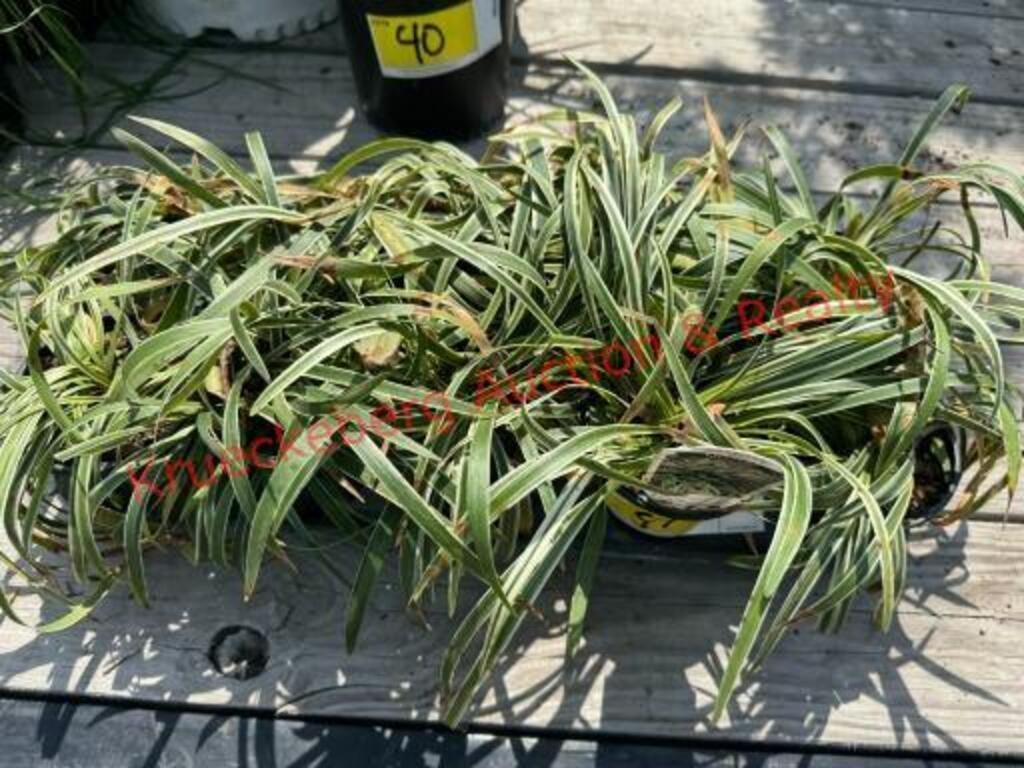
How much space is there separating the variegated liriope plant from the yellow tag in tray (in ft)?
0.98

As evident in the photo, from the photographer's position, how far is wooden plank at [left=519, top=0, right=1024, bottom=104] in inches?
62.5

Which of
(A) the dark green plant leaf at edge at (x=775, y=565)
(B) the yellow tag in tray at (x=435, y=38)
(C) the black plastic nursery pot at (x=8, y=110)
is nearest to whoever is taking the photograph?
(A) the dark green plant leaf at edge at (x=775, y=565)

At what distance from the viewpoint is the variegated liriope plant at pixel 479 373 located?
34.2 inches

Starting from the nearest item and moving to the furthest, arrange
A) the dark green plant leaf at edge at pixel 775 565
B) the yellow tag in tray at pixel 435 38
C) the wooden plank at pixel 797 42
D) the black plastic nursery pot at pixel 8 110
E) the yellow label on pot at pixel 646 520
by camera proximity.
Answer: the dark green plant leaf at edge at pixel 775 565
the yellow label on pot at pixel 646 520
the yellow tag in tray at pixel 435 38
the black plastic nursery pot at pixel 8 110
the wooden plank at pixel 797 42

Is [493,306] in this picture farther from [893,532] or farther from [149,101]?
[149,101]

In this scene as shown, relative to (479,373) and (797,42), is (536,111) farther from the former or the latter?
(479,373)

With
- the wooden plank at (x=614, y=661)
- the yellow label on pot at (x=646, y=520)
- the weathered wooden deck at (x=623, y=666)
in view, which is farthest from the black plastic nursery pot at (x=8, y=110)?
the yellow label on pot at (x=646, y=520)

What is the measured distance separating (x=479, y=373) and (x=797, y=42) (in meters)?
1.06

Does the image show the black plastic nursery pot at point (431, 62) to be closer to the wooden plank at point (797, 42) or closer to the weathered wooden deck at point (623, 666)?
the wooden plank at point (797, 42)

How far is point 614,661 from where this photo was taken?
1.02 meters

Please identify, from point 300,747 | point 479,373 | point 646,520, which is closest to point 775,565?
point 646,520

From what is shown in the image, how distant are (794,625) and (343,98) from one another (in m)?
1.11

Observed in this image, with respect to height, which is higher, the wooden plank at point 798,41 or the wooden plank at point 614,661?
the wooden plank at point 798,41

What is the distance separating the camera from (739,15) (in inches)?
65.8
